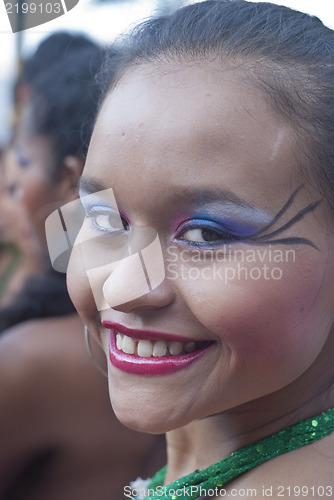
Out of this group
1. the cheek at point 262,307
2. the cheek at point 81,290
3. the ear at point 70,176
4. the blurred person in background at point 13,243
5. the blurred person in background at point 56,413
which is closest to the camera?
the cheek at point 262,307

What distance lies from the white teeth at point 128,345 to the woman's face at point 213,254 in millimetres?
23

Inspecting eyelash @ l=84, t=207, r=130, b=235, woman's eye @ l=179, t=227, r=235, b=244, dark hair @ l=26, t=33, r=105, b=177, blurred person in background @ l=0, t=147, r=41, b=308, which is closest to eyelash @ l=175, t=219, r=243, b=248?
woman's eye @ l=179, t=227, r=235, b=244

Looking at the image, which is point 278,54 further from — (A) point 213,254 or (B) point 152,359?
(B) point 152,359

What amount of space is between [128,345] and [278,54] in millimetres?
687

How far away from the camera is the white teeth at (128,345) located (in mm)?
1306

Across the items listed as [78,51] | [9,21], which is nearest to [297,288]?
[9,21]

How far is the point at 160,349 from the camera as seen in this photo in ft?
4.16

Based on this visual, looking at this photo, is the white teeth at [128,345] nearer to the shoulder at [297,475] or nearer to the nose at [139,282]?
the nose at [139,282]

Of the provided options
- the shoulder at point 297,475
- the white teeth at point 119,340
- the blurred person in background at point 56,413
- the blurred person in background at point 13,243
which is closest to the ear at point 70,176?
the blurred person in background at point 56,413

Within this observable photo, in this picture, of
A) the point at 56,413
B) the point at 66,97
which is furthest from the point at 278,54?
the point at 66,97

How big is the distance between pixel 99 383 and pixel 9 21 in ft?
4.52

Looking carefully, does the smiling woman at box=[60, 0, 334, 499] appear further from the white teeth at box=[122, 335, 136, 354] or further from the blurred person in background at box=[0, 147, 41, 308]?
the blurred person in background at box=[0, 147, 41, 308]

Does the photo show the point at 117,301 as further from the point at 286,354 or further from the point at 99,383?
the point at 99,383

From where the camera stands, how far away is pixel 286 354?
119 cm
